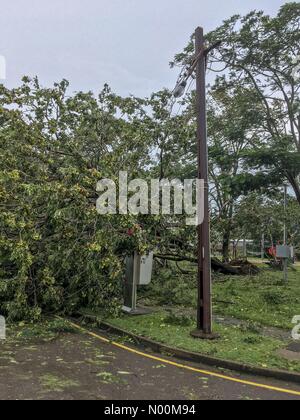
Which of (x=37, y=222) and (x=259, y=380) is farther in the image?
(x=37, y=222)

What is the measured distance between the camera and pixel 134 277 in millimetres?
10266

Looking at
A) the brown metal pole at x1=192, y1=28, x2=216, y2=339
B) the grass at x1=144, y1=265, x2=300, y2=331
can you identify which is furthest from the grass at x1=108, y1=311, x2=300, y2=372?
the grass at x1=144, y1=265, x2=300, y2=331

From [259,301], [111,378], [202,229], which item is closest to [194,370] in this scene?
[111,378]

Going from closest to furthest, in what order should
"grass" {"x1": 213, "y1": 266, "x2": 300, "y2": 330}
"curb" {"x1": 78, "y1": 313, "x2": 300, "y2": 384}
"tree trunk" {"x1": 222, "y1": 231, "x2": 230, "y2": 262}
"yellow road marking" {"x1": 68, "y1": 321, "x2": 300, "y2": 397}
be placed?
"yellow road marking" {"x1": 68, "y1": 321, "x2": 300, "y2": 397} → "curb" {"x1": 78, "y1": 313, "x2": 300, "y2": 384} → "grass" {"x1": 213, "y1": 266, "x2": 300, "y2": 330} → "tree trunk" {"x1": 222, "y1": 231, "x2": 230, "y2": 262}

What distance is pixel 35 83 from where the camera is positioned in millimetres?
12016

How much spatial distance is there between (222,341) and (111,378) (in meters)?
2.61

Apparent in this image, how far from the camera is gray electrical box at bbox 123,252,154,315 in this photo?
10312 millimetres

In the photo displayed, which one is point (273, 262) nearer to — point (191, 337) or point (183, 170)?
point (183, 170)

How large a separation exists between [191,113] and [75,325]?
6.77m

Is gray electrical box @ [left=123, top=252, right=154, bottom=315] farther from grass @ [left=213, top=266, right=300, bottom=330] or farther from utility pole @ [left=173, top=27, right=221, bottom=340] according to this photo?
utility pole @ [left=173, top=27, right=221, bottom=340]

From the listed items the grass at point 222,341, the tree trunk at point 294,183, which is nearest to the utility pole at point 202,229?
the grass at point 222,341

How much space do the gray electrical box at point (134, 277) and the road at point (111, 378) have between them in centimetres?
272

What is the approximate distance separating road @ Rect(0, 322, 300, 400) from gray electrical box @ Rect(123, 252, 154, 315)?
8.92 feet
